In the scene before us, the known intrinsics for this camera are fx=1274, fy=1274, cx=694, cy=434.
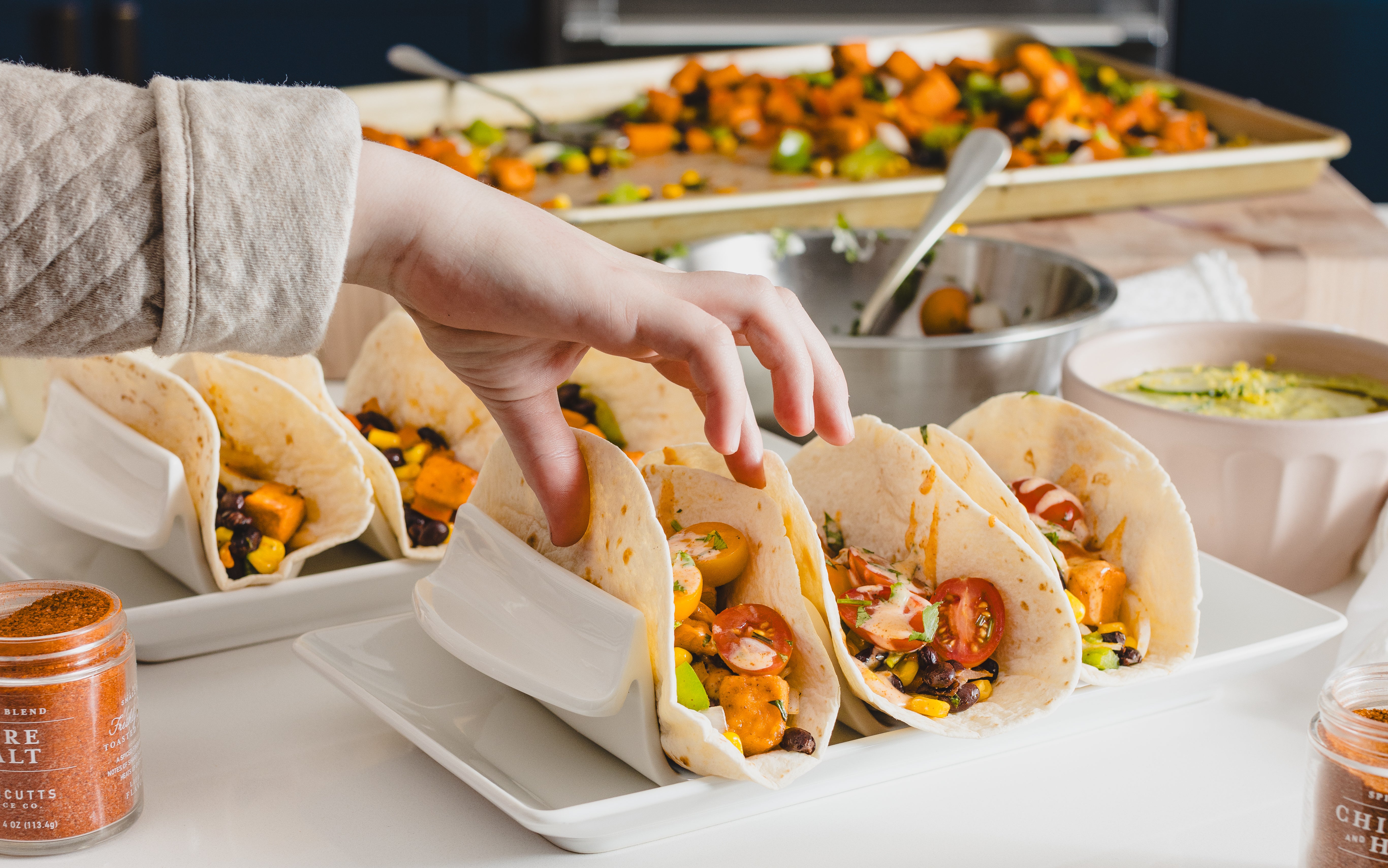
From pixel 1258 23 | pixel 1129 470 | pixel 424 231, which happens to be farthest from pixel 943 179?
pixel 1258 23

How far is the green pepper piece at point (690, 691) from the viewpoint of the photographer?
1.06 metres

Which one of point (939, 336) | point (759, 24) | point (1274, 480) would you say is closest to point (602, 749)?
point (1274, 480)

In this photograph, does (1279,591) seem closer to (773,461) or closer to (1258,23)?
(773,461)

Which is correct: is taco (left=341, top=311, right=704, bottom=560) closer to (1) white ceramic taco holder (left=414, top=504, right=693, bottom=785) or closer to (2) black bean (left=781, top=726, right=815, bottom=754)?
(1) white ceramic taco holder (left=414, top=504, right=693, bottom=785)

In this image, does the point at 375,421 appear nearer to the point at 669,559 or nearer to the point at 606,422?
the point at 606,422

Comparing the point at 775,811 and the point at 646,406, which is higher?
the point at 646,406

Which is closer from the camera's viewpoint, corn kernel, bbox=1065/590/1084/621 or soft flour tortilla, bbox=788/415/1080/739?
soft flour tortilla, bbox=788/415/1080/739

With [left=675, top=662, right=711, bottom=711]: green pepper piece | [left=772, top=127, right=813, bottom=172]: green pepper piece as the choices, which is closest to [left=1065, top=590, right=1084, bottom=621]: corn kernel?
[left=675, top=662, right=711, bottom=711]: green pepper piece

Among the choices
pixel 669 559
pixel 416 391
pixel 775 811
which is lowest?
pixel 775 811

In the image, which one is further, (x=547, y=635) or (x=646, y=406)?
(x=646, y=406)

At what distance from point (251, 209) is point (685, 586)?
48 cm

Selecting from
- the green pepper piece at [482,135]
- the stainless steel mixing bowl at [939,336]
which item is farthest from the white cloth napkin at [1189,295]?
the green pepper piece at [482,135]

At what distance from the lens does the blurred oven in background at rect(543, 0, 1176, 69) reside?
225 inches

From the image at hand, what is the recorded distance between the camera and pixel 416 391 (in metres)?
1.75
